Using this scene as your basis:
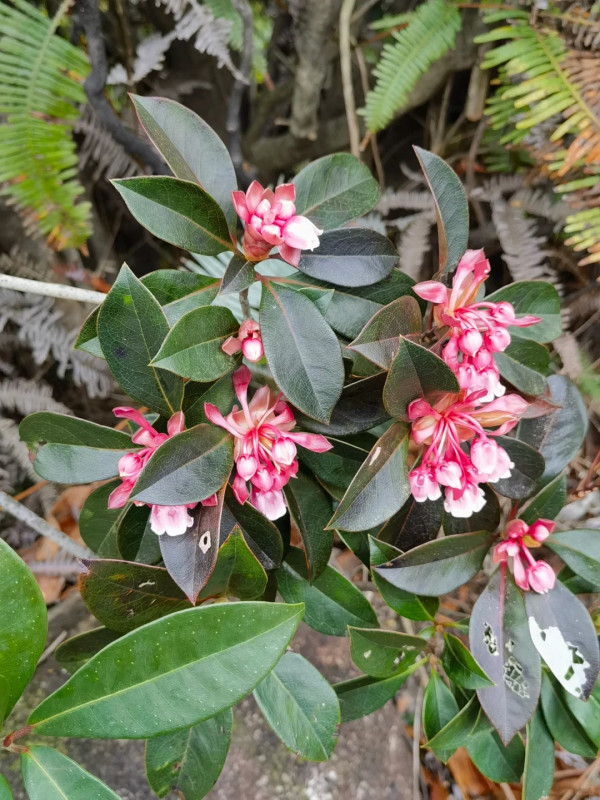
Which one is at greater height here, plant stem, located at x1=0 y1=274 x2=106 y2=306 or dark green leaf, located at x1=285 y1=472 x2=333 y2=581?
plant stem, located at x1=0 y1=274 x2=106 y2=306

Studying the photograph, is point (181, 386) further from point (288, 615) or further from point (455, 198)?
point (455, 198)

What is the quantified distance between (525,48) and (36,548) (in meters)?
1.49

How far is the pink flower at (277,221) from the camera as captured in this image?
551mm

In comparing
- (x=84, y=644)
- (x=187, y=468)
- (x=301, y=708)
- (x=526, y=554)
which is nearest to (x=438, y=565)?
(x=526, y=554)

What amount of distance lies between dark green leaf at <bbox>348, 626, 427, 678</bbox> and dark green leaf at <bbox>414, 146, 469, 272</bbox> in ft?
1.44

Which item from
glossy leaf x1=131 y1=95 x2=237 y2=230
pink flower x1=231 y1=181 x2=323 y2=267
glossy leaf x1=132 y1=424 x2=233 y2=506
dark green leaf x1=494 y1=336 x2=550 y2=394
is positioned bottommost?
glossy leaf x1=132 y1=424 x2=233 y2=506

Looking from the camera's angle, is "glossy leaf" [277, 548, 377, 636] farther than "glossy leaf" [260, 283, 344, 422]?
Yes

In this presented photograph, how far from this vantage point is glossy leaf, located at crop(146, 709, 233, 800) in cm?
68

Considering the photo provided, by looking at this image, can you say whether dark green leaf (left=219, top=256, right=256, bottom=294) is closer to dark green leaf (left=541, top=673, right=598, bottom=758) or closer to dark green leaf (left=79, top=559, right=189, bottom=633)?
dark green leaf (left=79, top=559, right=189, bottom=633)

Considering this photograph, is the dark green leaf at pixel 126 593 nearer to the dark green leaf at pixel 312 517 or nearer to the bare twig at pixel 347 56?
the dark green leaf at pixel 312 517

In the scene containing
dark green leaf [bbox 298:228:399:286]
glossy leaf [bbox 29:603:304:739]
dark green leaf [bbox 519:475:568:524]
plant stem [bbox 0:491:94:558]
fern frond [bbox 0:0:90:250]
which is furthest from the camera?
fern frond [bbox 0:0:90:250]

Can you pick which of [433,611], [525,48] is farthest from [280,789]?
[525,48]

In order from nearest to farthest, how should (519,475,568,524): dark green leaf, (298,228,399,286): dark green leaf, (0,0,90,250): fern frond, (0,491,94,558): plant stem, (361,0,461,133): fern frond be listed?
(298,228,399,286): dark green leaf → (519,475,568,524): dark green leaf → (0,491,94,558): plant stem → (0,0,90,250): fern frond → (361,0,461,133): fern frond

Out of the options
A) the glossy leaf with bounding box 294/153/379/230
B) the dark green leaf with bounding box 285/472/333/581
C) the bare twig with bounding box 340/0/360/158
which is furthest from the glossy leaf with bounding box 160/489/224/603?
the bare twig with bounding box 340/0/360/158
